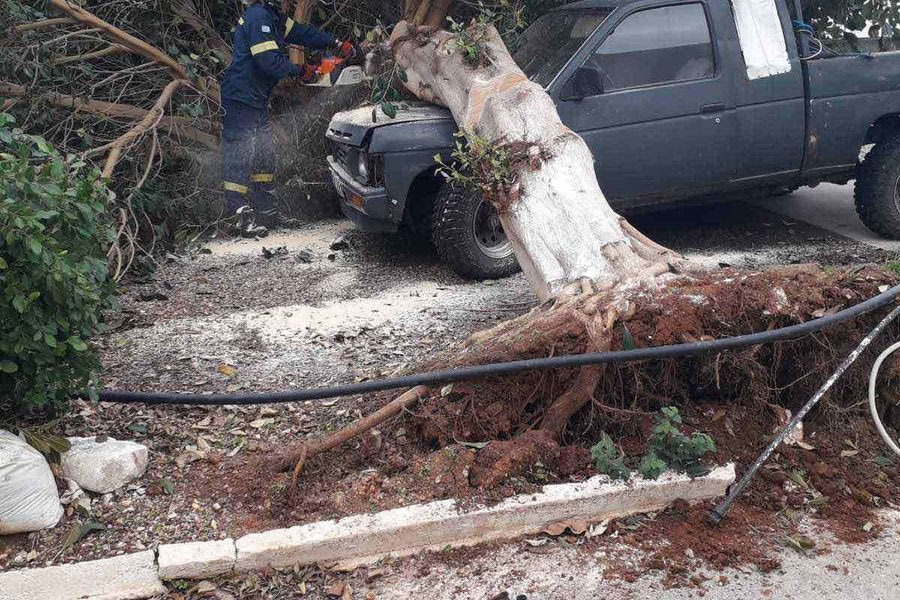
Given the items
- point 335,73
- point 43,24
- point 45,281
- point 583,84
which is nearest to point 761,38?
point 583,84

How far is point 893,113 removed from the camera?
6781 millimetres

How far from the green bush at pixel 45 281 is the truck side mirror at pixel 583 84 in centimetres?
348

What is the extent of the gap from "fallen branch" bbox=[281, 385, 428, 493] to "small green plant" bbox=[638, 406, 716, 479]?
1047 mm

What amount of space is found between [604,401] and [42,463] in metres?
2.42

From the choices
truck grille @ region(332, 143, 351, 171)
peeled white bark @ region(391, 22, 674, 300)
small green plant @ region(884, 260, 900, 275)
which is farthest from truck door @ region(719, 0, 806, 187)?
truck grille @ region(332, 143, 351, 171)

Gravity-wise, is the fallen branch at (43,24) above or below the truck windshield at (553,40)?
above

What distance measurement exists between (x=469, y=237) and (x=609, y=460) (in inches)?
114

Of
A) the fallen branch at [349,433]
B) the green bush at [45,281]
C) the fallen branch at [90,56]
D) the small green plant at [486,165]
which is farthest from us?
the fallen branch at [90,56]

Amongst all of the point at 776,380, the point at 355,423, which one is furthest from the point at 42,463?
the point at 776,380

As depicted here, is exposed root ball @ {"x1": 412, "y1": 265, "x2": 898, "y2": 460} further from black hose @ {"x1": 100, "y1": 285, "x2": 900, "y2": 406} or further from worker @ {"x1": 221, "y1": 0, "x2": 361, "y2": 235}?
worker @ {"x1": 221, "y1": 0, "x2": 361, "y2": 235}

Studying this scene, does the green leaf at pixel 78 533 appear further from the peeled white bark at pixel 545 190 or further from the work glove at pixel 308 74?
the work glove at pixel 308 74

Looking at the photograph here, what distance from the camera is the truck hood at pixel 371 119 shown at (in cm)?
636

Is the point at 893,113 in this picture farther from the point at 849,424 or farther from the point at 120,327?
the point at 120,327

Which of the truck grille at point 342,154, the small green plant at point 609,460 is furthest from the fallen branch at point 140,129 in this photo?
the small green plant at point 609,460
